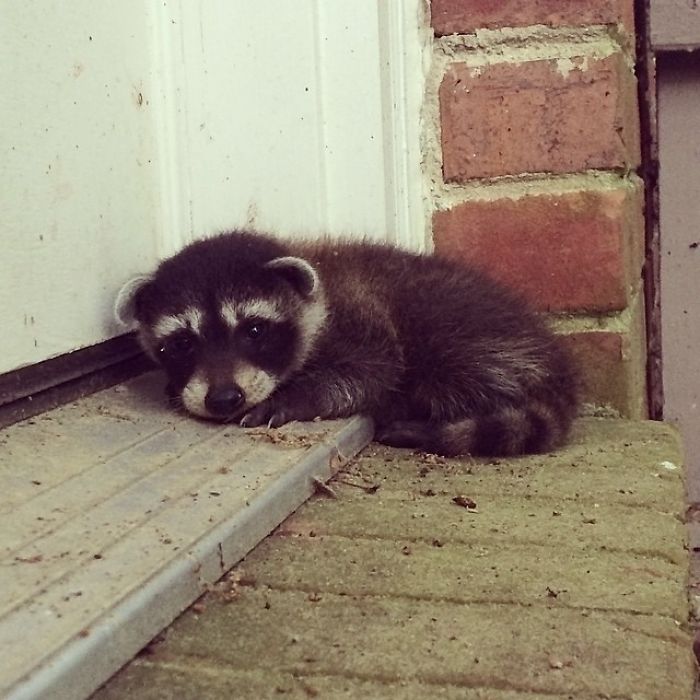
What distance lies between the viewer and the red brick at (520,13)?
2.09 metres

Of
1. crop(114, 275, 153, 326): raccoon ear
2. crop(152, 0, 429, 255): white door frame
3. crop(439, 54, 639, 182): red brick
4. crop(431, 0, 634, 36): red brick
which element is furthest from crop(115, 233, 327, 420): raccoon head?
crop(431, 0, 634, 36): red brick

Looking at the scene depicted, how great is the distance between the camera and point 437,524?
4.60 feet

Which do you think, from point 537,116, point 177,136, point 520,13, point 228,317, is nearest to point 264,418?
point 228,317

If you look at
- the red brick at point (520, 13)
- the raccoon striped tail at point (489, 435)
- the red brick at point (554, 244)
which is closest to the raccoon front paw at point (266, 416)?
the raccoon striped tail at point (489, 435)

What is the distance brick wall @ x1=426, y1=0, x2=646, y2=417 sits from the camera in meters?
2.12

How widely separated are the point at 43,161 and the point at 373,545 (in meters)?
0.78

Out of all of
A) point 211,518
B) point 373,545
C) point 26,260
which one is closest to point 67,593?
point 211,518

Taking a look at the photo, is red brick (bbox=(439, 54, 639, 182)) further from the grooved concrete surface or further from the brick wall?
the grooved concrete surface

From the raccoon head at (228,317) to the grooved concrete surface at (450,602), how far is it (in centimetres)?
43

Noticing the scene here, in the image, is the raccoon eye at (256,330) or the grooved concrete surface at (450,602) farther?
the raccoon eye at (256,330)

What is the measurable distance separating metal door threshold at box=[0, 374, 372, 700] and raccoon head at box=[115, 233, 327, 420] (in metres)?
0.14

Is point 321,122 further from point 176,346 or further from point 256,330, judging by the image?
point 176,346

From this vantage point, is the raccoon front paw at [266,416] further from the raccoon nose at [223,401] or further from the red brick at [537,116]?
the red brick at [537,116]

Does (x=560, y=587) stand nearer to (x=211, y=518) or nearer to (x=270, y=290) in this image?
(x=211, y=518)
